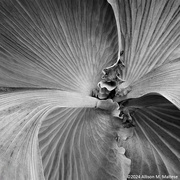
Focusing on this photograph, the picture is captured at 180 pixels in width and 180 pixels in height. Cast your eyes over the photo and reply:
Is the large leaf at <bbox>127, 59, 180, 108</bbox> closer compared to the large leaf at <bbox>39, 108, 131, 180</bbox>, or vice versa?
the large leaf at <bbox>127, 59, 180, 108</bbox>

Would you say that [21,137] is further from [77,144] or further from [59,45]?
[59,45]

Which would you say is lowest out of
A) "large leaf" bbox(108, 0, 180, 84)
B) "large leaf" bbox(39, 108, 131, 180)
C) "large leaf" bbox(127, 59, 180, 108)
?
"large leaf" bbox(39, 108, 131, 180)

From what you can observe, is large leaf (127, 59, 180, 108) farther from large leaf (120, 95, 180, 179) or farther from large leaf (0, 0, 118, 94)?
large leaf (0, 0, 118, 94)

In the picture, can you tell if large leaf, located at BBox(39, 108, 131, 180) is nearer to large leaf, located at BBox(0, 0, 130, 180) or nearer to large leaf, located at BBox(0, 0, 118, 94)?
large leaf, located at BBox(0, 0, 130, 180)

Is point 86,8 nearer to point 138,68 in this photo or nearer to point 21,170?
point 138,68

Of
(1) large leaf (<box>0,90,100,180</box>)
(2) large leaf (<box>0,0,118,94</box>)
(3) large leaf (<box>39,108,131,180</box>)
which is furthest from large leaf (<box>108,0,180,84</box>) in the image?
(1) large leaf (<box>0,90,100,180</box>)

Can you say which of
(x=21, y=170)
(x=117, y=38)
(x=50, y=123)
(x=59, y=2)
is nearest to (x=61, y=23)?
(x=59, y=2)

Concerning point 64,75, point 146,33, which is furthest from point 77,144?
point 146,33

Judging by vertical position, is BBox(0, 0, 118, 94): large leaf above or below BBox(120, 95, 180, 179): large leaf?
above
